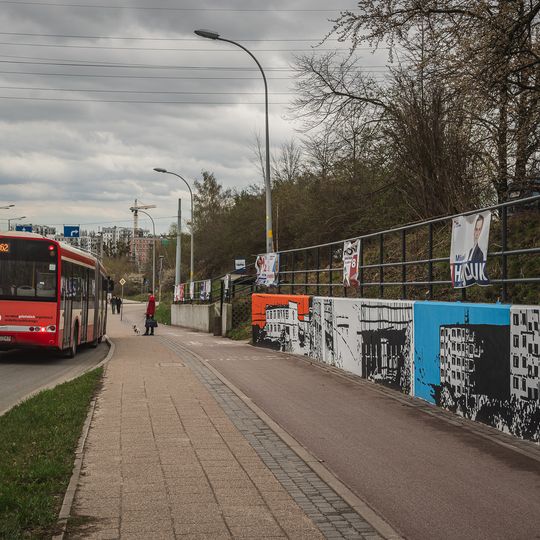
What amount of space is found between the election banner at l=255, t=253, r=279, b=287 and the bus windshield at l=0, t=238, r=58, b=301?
6379mm

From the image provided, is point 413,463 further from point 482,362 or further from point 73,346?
point 73,346

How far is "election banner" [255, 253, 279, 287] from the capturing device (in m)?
23.1

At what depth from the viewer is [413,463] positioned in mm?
7246

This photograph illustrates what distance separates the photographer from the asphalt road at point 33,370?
13.6 meters

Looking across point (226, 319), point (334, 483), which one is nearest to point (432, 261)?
point (334, 483)

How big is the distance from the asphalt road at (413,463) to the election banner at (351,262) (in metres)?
3.39

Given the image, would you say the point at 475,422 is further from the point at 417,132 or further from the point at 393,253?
the point at 417,132

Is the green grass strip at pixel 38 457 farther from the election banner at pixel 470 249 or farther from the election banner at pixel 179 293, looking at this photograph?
the election banner at pixel 179 293

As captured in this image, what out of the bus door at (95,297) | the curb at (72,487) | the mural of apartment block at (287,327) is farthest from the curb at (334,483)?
the bus door at (95,297)

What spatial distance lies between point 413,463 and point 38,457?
10.8 ft

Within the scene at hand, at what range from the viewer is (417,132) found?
63.9 feet

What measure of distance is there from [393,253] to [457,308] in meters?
4.62

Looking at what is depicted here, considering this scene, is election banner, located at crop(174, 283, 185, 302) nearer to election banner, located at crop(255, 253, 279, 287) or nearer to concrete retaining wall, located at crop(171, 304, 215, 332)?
concrete retaining wall, located at crop(171, 304, 215, 332)

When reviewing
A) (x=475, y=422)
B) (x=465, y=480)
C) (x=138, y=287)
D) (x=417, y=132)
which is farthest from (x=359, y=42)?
(x=138, y=287)
